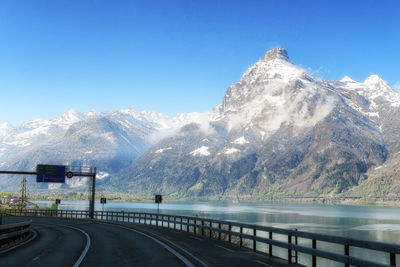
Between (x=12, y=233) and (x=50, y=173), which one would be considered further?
(x=50, y=173)

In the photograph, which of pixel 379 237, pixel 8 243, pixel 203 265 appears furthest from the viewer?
pixel 379 237

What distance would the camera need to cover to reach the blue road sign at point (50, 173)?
65312mm

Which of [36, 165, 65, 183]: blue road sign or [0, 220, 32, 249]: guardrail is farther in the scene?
[36, 165, 65, 183]: blue road sign

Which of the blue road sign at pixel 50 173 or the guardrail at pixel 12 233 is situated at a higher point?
the blue road sign at pixel 50 173

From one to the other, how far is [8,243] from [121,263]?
11.7 m

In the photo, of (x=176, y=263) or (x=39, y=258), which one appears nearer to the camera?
(x=176, y=263)

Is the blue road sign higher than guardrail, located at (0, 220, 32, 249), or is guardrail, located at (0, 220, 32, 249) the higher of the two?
the blue road sign

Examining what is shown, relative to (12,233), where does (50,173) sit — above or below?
above

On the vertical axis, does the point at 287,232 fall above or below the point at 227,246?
above

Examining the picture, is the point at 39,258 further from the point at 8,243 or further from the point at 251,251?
the point at 251,251

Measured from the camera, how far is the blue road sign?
214 feet

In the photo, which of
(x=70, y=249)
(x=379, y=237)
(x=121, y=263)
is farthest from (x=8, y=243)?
(x=379, y=237)

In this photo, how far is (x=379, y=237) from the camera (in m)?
102

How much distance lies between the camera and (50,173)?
2596 inches
